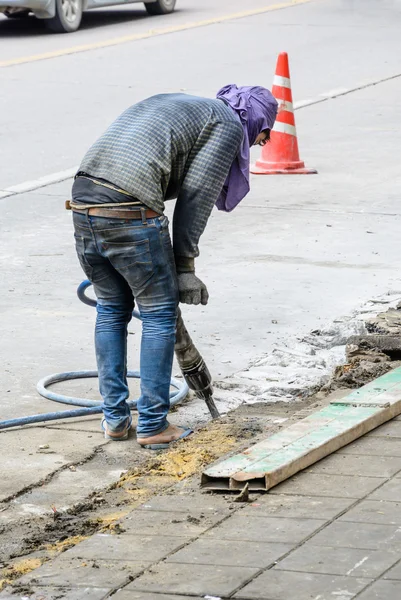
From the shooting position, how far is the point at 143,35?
20.0 m

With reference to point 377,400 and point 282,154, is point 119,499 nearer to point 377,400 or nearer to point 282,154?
point 377,400

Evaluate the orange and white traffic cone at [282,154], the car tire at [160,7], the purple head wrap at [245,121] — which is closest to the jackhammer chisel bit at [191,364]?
the purple head wrap at [245,121]

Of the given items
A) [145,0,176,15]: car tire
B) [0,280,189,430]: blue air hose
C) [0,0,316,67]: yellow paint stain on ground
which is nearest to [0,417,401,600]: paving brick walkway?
[0,280,189,430]: blue air hose

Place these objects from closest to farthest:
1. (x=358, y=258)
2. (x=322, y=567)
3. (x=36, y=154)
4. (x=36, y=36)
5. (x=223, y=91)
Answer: (x=322, y=567) → (x=223, y=91) → (x=358, y=258) → (x=36, y=154) → (x=36, y=36)

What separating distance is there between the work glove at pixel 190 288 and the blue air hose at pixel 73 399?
1.35 ft

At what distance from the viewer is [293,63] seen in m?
17.5

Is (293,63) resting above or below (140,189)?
below

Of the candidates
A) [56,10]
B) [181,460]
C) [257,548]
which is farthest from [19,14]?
[257,548]

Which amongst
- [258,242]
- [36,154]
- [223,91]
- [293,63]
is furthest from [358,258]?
[293,63]

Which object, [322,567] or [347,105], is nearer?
[322,567]

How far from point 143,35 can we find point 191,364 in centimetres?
1450

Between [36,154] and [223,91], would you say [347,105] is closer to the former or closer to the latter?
[36,154]

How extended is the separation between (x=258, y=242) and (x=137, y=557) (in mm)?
5338

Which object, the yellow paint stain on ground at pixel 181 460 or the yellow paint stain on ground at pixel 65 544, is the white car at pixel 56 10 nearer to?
the yellow paint stain on ground at pixel 181 460
